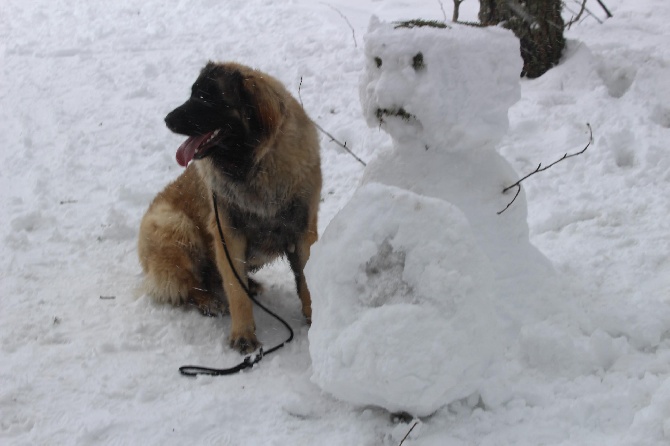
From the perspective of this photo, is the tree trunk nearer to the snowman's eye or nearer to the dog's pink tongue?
the snowman's eye

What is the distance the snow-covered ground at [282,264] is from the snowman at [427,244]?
0.75 feet

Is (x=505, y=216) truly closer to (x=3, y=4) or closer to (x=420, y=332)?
(x=420, y=332)

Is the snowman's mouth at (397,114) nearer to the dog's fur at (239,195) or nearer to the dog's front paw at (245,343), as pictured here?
the dog's fur at (239,195)

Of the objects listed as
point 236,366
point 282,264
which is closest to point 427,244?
point 236,366

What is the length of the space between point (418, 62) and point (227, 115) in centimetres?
106

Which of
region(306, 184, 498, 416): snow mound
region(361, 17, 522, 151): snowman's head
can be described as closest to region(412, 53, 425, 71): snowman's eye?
region(361, 17, 522, 151): snowman's head

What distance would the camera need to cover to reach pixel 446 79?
2521 millimetres

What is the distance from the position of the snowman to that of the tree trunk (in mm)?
3232

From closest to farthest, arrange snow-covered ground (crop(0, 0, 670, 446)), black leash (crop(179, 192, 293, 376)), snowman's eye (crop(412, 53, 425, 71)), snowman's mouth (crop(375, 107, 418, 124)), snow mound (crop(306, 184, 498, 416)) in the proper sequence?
snow mound (crop(306, 184, 498, 416)) < snow-covered ground (crop(0, 0, 670, 446)) < snowman's eye (crop(412, 53, 425, 71)) < snowman's mouth (crop(375, 107, 418, 124)) < black leash (crop(179, 192, 293, 376))

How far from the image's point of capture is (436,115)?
255 cm

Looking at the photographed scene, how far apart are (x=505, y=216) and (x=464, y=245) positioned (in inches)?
23.9

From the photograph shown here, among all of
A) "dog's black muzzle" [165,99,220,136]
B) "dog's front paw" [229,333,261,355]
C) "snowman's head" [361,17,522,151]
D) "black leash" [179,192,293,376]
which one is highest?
"snowman's head" [361,17,522,151]

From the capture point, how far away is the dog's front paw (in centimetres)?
322

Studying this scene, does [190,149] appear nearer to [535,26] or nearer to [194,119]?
[194,119]
